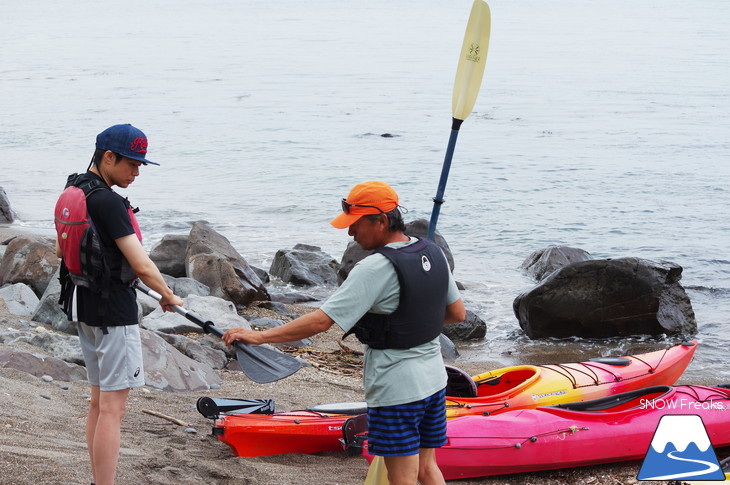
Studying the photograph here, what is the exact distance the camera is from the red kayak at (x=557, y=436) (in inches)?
186

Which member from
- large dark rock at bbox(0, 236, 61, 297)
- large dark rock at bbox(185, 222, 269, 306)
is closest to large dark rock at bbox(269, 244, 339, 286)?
large dark rock at bbox(185, 222, 269, 306)

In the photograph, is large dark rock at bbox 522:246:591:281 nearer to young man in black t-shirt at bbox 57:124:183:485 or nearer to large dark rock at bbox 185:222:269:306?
large dark rock at bbox 185:222:269:306

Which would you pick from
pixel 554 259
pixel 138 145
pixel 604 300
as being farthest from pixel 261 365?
pixel 554 259

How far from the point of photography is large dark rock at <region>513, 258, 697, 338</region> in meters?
9.20

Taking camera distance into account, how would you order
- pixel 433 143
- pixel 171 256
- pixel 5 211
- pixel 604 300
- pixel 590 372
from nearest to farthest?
pixel 590 372
pixel 604 300
pixel 171 256
pixel 5 211
pixel 433 143

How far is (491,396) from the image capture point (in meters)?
5.38

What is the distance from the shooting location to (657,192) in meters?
17.5

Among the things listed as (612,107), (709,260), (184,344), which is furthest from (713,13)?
(184,344)

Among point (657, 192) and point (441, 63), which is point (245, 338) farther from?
point (441, 63)

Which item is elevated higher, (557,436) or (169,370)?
(557,436)

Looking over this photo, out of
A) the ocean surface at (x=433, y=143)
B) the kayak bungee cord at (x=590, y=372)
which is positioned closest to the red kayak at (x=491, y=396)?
the kayak bungee cord at (x=590, y=372)

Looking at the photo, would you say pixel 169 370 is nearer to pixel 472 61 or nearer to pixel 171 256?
pixel 472 61

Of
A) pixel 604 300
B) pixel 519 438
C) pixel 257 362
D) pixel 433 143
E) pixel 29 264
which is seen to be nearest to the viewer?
pixel 257 362

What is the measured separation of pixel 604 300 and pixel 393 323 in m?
6.66
